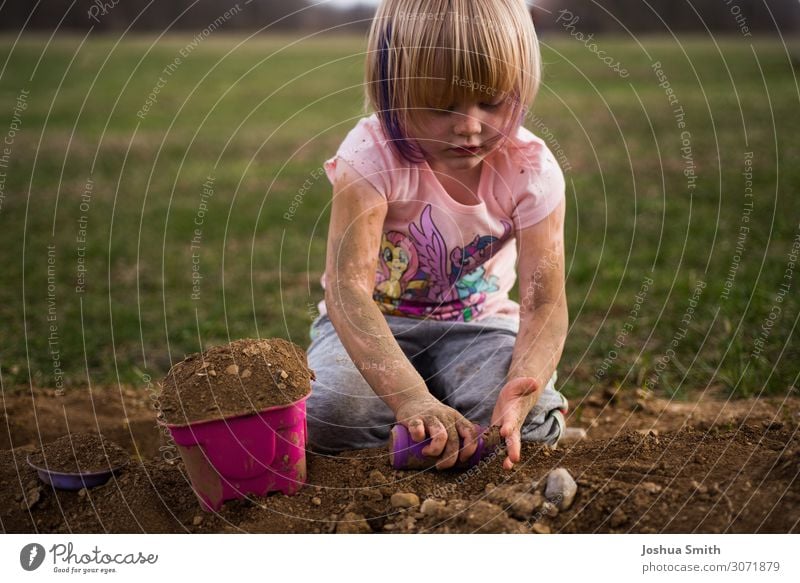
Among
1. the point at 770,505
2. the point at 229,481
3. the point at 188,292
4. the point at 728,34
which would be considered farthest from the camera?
the point at 728,34

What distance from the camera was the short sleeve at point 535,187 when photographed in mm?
2791

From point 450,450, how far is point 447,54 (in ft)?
3.71

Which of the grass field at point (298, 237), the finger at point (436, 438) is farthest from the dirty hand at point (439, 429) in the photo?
the grass field at point (298, 237)

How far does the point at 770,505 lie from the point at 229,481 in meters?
1.42

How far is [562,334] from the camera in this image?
2.69 meters

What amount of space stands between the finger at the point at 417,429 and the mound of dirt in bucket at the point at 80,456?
93cm

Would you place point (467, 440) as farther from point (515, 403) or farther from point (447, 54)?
point (447, 54)

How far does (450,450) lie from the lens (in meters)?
2.31

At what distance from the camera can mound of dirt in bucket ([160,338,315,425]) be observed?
2143 mm

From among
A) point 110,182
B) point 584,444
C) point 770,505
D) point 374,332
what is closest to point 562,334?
point 584,444
